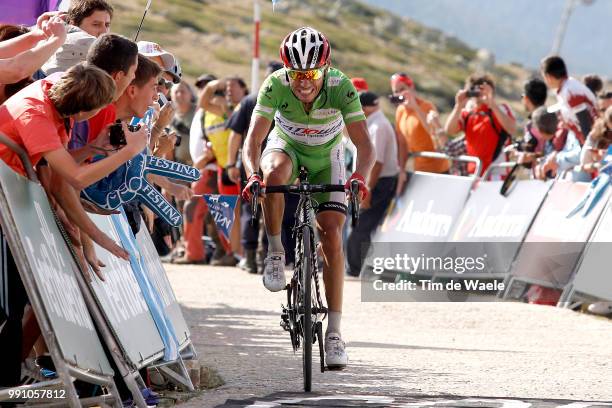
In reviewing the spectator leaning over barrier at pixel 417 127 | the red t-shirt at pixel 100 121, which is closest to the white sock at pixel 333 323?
the red t-shirt at pixel 100 121

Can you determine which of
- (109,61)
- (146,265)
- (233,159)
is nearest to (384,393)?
(146,265)

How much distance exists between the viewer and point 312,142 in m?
9.41

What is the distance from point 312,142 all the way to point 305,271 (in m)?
1.05

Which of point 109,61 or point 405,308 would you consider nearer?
point 109,61

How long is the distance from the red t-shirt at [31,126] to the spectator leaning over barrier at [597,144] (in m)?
7.97

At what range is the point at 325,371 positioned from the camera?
9.21 m

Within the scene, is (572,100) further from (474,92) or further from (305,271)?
(305,271)

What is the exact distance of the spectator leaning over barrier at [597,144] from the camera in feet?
A: 44.8

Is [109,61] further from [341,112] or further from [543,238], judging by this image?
[543,238]

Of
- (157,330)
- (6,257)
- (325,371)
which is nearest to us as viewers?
(6,257)

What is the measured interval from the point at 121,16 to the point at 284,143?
7733 centimetres

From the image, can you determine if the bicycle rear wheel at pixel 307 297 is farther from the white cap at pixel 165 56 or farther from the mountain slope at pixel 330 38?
the mountain slope at pixel 330 38

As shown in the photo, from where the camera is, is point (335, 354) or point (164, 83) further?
point (164, 83)

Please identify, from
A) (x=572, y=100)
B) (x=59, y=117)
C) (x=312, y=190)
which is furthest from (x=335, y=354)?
(x=572, y=100)
